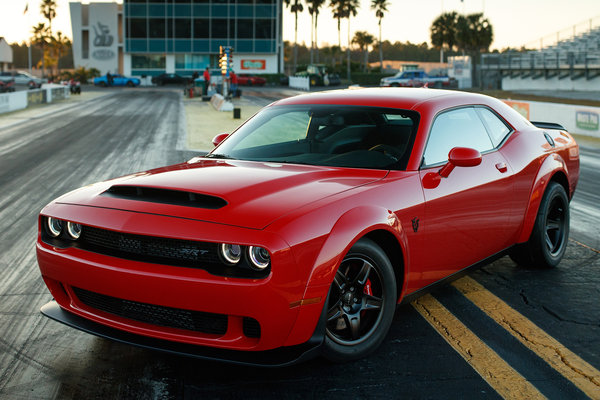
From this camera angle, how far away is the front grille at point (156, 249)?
129 inches

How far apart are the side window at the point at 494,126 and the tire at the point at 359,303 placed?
6.10ft

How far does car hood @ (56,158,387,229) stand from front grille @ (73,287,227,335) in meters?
0.46

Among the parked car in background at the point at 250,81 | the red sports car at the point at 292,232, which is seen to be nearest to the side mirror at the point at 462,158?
the red sports car at the point at 292,232

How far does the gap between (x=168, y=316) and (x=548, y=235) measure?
3.80 m

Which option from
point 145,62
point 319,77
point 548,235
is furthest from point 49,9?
point 548,235

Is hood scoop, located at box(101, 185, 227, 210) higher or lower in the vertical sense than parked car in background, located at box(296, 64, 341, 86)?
lower

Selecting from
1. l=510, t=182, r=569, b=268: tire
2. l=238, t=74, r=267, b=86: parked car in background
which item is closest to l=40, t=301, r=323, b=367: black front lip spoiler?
l=510, t=182, r=569, b=268: tire

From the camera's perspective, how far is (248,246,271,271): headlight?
3217 millimetres

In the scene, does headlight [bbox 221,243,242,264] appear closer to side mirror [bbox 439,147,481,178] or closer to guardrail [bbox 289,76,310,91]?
side mirror [bbox 439,147,481,178]

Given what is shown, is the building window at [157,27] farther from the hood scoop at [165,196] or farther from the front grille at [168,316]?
the front grille at [168,316]

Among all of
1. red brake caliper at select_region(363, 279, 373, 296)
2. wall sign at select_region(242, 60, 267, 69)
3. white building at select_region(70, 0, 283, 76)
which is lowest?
red brake caliper at select_region(363, 279, 373, 296)

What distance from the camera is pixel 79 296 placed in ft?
12.3

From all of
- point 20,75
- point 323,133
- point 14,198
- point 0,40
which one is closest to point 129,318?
point 323,133

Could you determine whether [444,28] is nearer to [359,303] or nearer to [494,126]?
[494,126]
